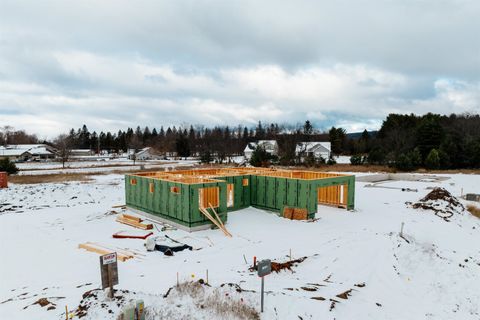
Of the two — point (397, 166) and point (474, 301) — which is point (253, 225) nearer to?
point (474, 301)

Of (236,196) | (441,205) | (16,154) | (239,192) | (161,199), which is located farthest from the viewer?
(16,154)

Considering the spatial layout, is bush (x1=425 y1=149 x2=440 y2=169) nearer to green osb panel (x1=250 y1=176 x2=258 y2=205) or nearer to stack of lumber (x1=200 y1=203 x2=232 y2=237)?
green osb panel (x1=250 y1=176 x2=258 y2=205)

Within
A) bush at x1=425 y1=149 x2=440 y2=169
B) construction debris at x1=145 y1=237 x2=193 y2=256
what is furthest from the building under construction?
bush at x1=425 y1=149 x2=440 y2=169

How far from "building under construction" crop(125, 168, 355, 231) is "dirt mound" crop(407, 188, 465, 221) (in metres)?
5.04

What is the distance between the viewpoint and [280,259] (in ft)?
41.6

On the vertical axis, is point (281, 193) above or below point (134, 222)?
above

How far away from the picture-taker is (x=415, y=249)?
48.1 ft

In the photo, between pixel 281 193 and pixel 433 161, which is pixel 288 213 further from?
pixel 433 161

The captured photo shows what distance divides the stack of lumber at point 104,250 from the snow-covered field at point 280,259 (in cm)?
33

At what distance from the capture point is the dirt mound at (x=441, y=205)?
21.0m

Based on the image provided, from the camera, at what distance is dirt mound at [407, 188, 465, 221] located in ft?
69.0

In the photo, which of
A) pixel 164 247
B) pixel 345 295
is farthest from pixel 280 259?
pixel 164 247

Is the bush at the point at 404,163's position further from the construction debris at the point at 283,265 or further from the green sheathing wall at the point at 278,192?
the construction debris at the point at 283,265

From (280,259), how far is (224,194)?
5940 millimetres
